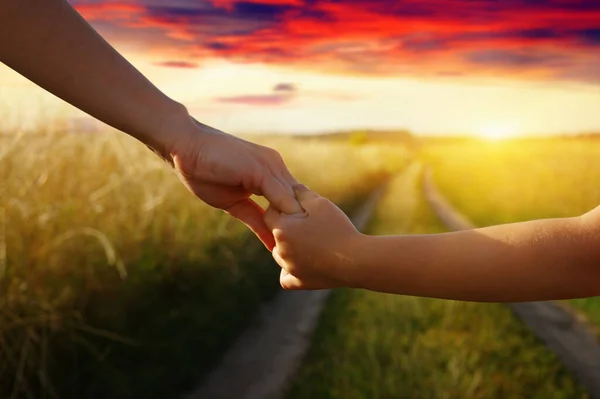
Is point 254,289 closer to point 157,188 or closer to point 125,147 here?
point 157,188

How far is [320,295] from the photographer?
237 inches

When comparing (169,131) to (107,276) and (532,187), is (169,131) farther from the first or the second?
(532,187)

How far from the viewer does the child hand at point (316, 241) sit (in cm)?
176

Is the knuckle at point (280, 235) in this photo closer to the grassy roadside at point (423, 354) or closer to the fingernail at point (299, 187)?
the fingernail at point (299, 187)

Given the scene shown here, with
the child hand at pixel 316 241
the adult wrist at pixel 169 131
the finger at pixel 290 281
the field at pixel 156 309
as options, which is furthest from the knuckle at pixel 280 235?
the field at pixel 156 309

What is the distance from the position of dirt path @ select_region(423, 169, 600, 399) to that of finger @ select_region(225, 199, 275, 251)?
108 inches

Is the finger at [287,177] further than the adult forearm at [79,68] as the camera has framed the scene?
Yes

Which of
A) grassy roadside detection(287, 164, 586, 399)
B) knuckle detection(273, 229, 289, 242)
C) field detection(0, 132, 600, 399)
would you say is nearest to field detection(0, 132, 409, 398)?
field detection(0, 132, 600, 399)

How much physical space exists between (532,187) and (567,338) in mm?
12900

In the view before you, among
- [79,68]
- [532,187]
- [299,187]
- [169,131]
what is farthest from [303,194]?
[532,187]

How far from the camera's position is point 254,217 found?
2.04 metres

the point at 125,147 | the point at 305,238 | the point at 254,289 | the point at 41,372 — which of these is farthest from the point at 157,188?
the point at 305,238

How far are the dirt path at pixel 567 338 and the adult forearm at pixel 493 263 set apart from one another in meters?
2.70

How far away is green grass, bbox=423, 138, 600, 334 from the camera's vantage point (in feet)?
39.8
